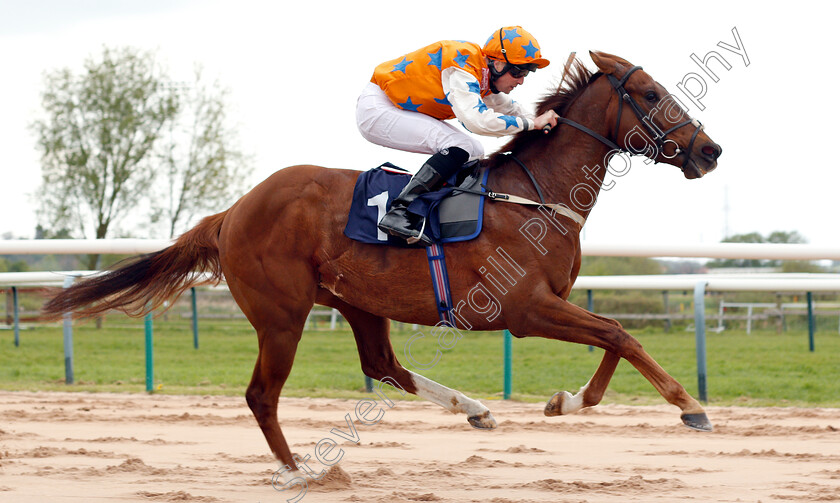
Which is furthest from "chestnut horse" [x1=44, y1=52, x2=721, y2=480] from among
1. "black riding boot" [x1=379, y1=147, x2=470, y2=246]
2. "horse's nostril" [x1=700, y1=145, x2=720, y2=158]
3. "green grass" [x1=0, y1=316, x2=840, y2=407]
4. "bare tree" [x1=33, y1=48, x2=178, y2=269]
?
"bare tree" [x1=33, y1=48, x2=178, y2=269]

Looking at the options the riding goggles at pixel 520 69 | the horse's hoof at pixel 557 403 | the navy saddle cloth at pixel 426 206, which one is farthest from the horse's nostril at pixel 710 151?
the horse's hoof at pixel 557 403

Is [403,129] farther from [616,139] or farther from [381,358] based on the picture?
[381,358]

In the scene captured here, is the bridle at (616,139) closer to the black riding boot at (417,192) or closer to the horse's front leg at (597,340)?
the black riding boot at (417,192)

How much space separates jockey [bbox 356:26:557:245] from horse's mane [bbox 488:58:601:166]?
0.09 metres

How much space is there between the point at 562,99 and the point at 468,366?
6.10m

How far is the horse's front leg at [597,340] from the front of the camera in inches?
147

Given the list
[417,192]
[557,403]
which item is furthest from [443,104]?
[557,403]

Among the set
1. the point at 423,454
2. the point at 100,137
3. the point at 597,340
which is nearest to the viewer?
the point at 597,340

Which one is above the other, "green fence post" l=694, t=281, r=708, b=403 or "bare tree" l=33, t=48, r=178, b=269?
"bare tree" l=33, t=48, r=178, b=269

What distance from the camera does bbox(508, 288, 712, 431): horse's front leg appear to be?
3727mm

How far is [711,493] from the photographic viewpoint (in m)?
3.83

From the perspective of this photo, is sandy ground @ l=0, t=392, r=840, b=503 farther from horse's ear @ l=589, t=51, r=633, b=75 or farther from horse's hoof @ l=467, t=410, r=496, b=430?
horse's ear @ l=589, t=51, r=633, b=75

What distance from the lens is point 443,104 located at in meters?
4.37

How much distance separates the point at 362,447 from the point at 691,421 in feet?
7.33
